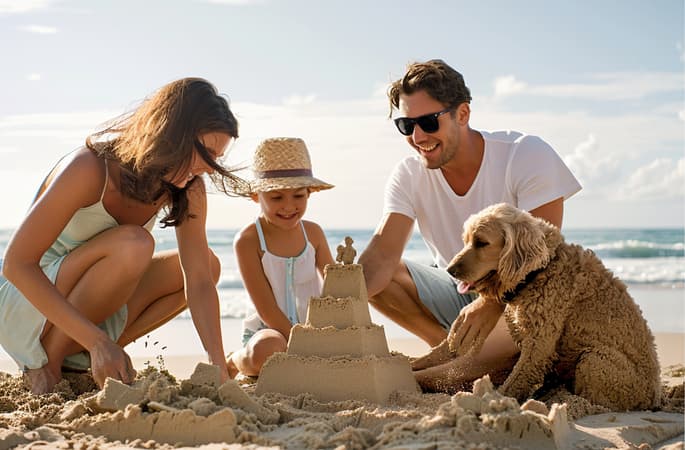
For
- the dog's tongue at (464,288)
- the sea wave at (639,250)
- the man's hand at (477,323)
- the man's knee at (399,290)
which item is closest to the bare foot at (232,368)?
the man's knee at (399,290)

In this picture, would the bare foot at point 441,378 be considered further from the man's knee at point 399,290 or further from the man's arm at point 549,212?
the man's arm at point 549,212

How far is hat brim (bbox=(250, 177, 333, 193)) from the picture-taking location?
Answer: 519 cm

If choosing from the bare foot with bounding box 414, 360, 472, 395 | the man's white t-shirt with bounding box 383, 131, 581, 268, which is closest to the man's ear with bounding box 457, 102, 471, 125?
the man's white t-shirt with bounding box 383, 131, 581, 268

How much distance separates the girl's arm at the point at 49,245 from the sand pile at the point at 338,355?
0.79 metres

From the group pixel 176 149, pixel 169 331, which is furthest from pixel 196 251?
pixel 169 331

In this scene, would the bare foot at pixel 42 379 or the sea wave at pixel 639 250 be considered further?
the sea wave at pixel 639 250

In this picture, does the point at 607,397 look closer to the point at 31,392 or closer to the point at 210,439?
the point at 210,439

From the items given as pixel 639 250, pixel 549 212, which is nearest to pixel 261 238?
pixel 549 212

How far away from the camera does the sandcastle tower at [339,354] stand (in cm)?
378

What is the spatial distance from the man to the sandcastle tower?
104cm

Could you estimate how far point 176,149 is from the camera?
406cm

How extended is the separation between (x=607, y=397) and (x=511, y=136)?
1.87 meters

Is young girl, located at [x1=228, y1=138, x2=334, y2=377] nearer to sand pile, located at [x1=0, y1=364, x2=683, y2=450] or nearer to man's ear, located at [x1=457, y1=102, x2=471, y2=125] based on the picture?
man's ear, located at [x1=457, y1=102, x2=471, y2=125]

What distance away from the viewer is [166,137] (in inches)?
159
